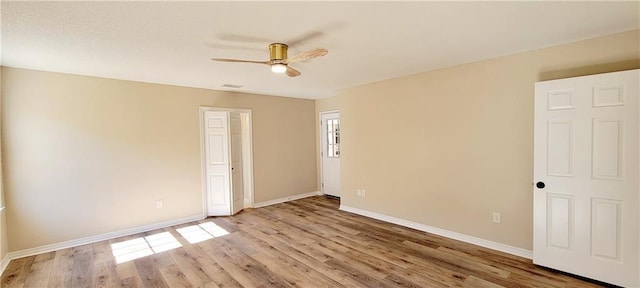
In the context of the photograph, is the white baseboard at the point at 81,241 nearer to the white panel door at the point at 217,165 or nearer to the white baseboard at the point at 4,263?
the white baseboard at the point at 4,263

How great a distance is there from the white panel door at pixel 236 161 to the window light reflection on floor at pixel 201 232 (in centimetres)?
67

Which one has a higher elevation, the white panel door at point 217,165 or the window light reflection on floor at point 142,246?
the white panel door at point 217,165

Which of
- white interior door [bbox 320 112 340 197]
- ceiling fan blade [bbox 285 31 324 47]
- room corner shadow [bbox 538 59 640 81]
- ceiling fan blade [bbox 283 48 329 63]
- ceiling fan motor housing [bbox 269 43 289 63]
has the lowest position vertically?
white interior door [bbox 320 112 340 197]

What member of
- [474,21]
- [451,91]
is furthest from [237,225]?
[474,21]

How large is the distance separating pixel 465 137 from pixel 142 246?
4.60 m

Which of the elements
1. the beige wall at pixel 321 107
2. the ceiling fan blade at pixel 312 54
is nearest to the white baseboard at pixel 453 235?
the beige wall at pixel 321 107

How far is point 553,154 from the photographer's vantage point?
2746mm

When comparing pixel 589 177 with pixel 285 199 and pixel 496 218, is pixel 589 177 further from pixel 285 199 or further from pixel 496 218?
pixel 285 199

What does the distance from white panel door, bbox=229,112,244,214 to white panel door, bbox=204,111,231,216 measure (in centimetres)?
12

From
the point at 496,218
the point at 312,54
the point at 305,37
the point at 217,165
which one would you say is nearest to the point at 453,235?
the point at 496,218

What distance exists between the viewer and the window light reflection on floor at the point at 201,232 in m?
3.89

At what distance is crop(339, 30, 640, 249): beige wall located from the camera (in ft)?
9.56

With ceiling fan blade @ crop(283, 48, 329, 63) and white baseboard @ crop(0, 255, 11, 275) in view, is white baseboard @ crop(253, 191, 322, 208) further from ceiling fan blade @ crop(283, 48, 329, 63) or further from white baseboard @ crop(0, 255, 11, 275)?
ceiling fan blade @ crop(283, 48, 329, 63)

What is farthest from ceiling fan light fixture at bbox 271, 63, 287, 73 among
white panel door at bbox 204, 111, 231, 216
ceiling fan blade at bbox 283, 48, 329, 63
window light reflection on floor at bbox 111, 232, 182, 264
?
window light reflection on floor at bbox 111, 232, 182, 264
